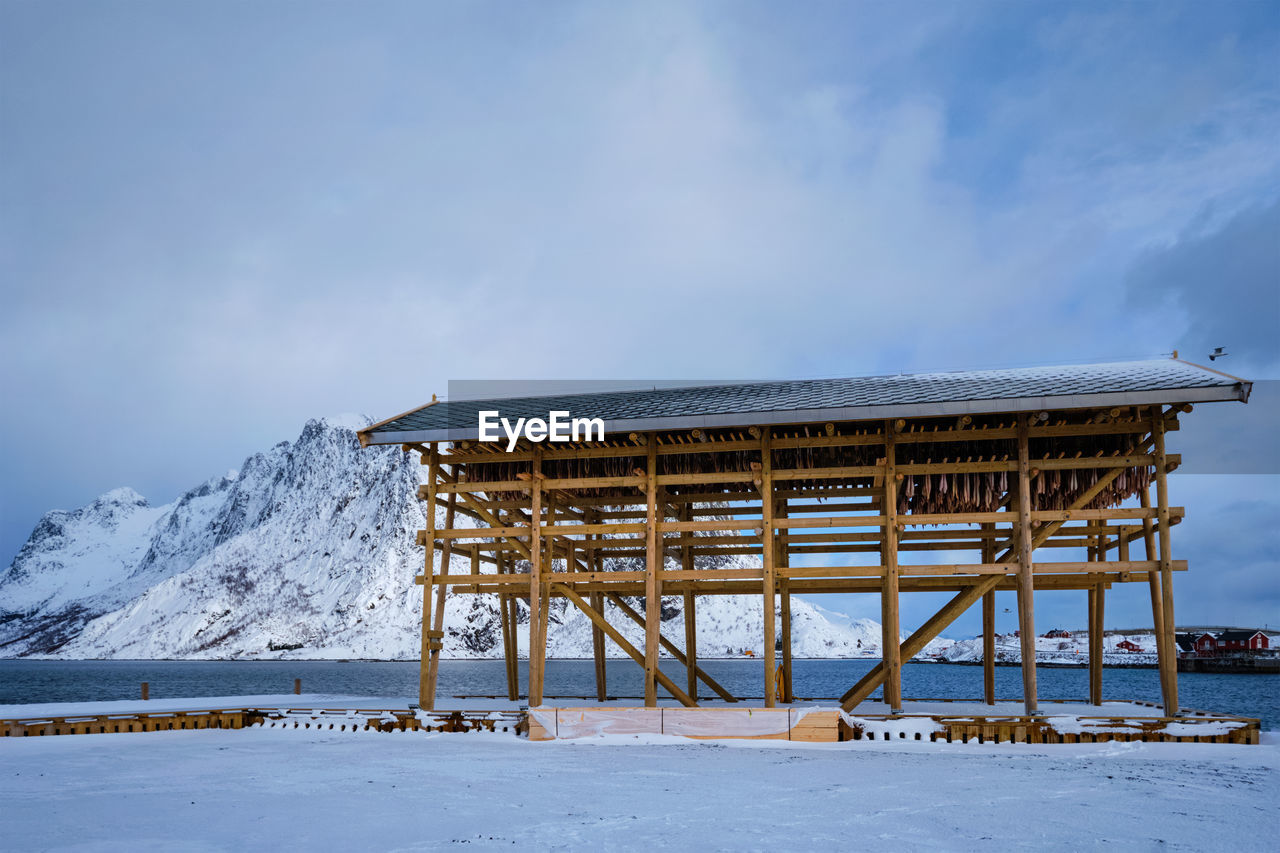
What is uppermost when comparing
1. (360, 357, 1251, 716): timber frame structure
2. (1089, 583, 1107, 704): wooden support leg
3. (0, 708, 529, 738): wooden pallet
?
(360, 357, 1251, 716): timber frame structure

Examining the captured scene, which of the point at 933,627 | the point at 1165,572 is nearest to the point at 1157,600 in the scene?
the point at 1165,572

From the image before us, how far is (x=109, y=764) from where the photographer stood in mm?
15883

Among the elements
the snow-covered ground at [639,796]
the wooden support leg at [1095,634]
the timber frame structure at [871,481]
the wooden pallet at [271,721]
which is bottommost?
the wooden pallet at [271,721]

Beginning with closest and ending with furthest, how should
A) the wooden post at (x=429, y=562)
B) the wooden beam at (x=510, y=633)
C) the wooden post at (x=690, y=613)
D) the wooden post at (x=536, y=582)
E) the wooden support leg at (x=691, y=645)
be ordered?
the wooden post at (x=536, y=582) → the wooden post at (x=429, y=562) → the wooden post at (x=690, y=613) → the wooden support leg at (x=691, y=645) → the wooden beam at (x=510, y=633)

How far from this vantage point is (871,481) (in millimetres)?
24516

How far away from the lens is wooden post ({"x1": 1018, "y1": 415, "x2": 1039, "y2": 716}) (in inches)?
746

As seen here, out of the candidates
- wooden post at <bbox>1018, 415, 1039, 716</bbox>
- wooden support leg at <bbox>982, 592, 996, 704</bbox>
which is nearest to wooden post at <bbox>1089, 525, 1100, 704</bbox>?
wooden support leg at <bbox>982, 592, 996, 704</bbox>

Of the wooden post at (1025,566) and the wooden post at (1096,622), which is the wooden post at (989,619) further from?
the wooden post at (1025,566)

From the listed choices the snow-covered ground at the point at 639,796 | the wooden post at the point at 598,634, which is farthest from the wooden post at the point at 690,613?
the snow-covered ground at the point at 639,796

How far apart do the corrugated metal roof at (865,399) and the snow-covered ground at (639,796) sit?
6189 mm

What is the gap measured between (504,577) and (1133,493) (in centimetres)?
1471

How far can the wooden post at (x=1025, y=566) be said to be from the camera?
1895 cm

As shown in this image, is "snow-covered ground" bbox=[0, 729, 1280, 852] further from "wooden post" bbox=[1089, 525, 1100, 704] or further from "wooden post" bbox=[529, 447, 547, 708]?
"wooden post" bbox=[1089, 525, 1100, 704]

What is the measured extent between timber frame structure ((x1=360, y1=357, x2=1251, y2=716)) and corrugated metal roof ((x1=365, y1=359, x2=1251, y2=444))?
45mm
